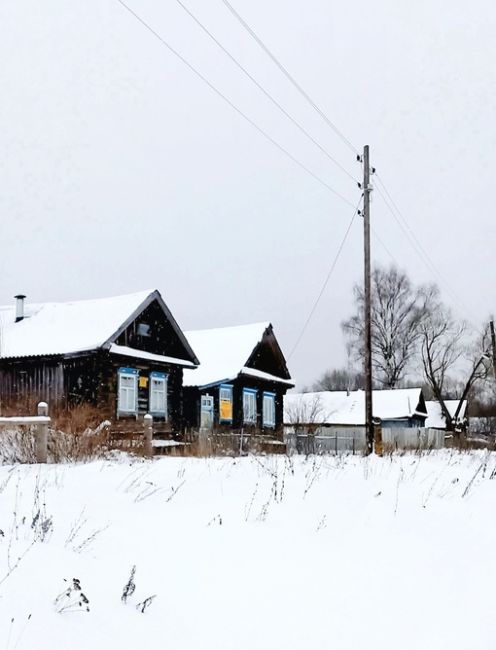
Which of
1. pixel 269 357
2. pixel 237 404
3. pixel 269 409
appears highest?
pixel 269 357

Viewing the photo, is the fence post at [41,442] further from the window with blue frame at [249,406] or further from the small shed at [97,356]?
the window with blue frame at [249,406]

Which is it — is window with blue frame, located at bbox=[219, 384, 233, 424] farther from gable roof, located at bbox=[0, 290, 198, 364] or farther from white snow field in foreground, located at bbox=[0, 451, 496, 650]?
white snow field in foreground, located at bbox=[0, 451, 496, 650]

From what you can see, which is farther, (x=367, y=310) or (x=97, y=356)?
(x=97, y=356)

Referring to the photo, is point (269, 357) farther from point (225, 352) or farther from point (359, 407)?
point (359, 407)

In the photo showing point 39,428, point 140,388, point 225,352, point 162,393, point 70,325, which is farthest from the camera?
point 225,352

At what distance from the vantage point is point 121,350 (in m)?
21.7

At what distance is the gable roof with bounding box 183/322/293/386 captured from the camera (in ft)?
93.5

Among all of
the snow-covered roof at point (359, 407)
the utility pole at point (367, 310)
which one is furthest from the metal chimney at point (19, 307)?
the snow-covered roof at point (359, 407)

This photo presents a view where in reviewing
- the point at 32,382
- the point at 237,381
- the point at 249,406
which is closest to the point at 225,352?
the point at 237,381

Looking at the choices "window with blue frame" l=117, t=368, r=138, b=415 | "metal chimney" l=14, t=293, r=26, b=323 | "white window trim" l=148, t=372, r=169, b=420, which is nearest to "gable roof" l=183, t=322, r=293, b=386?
"white window trim" l=148, t=372, r=169, b=420

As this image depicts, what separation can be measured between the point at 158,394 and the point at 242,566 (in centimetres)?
1965

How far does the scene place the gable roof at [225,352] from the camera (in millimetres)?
Result: 28500

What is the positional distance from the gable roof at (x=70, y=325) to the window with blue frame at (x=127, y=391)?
0.86m

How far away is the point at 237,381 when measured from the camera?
2978 cm
